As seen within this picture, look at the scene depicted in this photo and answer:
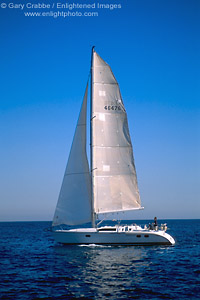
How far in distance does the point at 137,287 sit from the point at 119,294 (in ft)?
5.03

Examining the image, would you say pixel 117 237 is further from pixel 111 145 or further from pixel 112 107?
pixel 112 107

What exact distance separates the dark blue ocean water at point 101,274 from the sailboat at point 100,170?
2768 millimetres

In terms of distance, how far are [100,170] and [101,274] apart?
1319cm

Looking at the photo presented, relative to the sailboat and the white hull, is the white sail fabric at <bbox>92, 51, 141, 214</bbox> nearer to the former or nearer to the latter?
the sailboat

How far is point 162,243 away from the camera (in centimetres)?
2989

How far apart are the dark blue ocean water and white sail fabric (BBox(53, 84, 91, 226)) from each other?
3.00m

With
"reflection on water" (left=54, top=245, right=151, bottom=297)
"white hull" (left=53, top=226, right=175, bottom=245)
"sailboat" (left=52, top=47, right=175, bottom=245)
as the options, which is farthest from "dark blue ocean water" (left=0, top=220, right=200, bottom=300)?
"sailboat" (left=52, top=47, right=175, bottom=245)

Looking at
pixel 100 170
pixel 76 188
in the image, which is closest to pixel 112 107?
pixel 100 170

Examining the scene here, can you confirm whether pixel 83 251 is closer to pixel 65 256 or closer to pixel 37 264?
pixel 65 256

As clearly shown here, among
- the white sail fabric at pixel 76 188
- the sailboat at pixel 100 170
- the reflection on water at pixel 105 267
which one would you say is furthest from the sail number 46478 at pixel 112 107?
the reflection on water at pixel 105 267

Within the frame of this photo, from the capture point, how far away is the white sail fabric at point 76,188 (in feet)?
100

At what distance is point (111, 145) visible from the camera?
32.0 m

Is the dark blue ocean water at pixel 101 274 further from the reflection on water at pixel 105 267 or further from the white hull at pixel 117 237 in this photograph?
the white hull at pixel 117 237

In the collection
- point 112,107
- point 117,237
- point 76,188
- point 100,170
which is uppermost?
point 112,107
